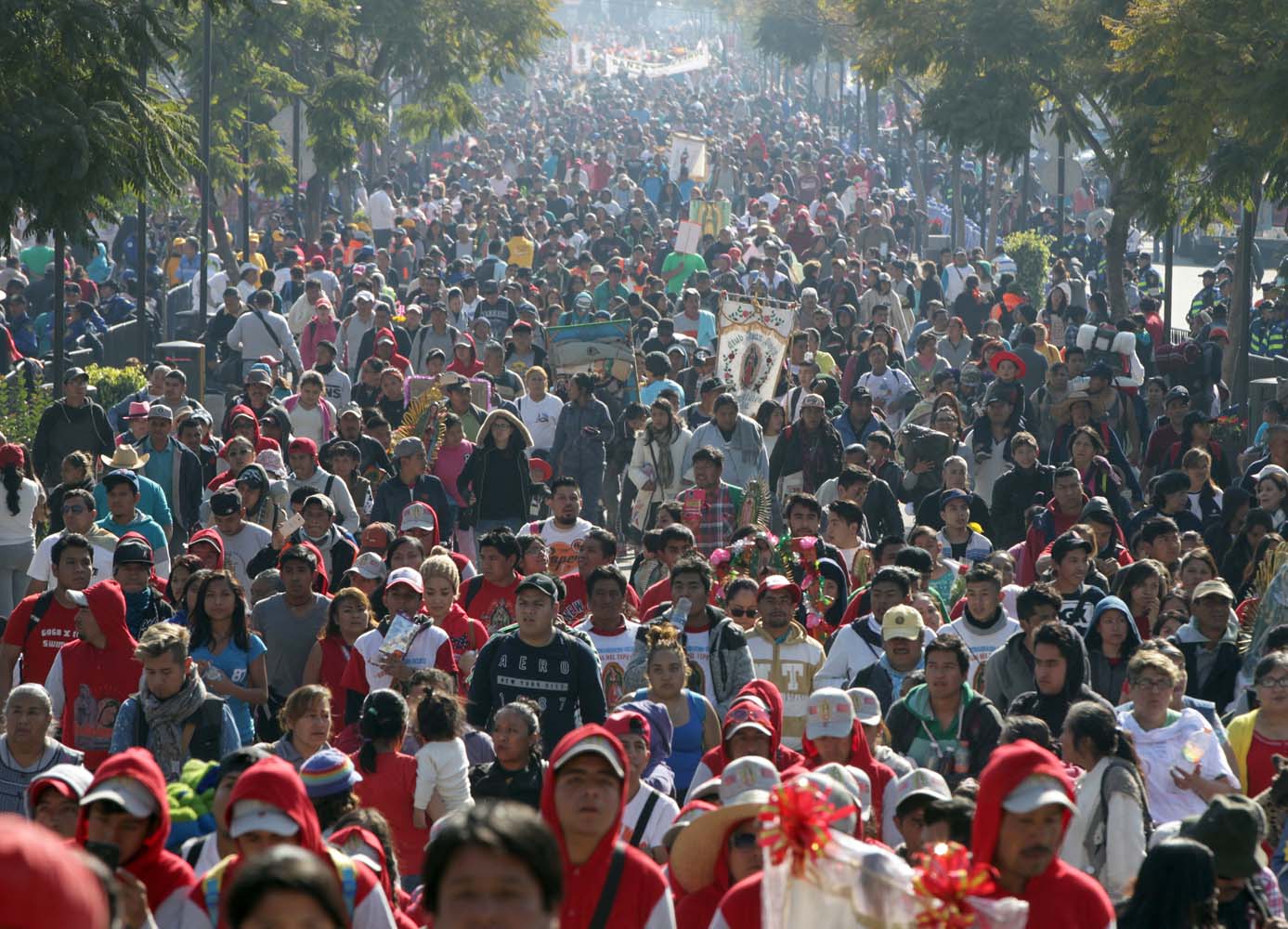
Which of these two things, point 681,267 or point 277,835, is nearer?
point 277,835

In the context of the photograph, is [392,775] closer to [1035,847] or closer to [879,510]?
[1035,847]

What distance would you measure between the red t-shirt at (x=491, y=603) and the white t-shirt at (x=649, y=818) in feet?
12.6

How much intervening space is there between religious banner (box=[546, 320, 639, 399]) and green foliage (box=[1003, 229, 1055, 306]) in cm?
1516

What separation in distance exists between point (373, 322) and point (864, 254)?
1698 centimetres

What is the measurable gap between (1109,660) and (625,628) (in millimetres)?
2094

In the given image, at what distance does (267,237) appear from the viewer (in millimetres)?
36938

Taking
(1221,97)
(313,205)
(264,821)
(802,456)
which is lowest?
(264,821)

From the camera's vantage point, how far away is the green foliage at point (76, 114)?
13102mm

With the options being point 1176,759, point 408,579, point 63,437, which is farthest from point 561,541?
point 1176,759

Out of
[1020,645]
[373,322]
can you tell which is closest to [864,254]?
[373,322]

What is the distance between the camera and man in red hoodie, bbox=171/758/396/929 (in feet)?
17.3

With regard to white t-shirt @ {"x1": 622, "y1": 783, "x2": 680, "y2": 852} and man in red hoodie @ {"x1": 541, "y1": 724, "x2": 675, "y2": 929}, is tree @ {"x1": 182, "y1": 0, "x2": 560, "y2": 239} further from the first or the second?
man in red hoodie @ {"x1": 541, "y1": 724, "x2": 675, "y2": 929}

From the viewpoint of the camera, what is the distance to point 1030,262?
110ft

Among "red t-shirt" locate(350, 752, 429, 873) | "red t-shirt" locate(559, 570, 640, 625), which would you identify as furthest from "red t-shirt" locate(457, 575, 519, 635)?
"red t-shirt" locate(350, 752, 429, 873)
